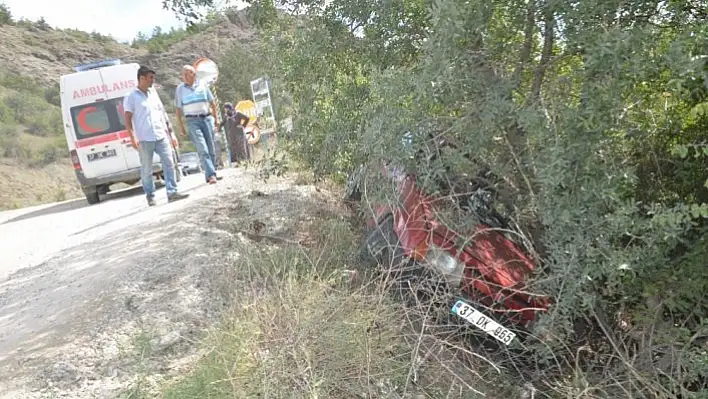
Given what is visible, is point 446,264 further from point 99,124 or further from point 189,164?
point 189,164

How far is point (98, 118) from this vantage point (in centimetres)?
1200

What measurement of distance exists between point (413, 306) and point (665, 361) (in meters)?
1.58

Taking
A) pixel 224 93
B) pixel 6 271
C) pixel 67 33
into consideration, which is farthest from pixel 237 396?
pixel 67 33

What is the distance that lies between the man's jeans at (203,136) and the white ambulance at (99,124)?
3.36m

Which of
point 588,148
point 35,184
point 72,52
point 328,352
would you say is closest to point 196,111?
point 328,352

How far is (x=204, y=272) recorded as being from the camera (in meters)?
4.89

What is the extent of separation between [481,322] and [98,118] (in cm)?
1046

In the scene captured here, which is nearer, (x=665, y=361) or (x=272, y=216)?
(x=665, y=361)

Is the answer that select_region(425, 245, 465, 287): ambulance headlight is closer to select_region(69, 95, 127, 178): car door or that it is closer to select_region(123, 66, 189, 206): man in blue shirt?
select_region(123, 66, 189, 206): man in blue shirt

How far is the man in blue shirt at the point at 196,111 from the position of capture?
852 centimetres

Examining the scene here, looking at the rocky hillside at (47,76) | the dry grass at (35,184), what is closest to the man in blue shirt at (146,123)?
the rocky hillside at (47,76)

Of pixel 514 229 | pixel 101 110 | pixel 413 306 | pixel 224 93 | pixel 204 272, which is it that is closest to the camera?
pixel 413 306

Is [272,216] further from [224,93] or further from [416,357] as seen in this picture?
[224,93]

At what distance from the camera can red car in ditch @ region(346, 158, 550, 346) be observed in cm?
392
